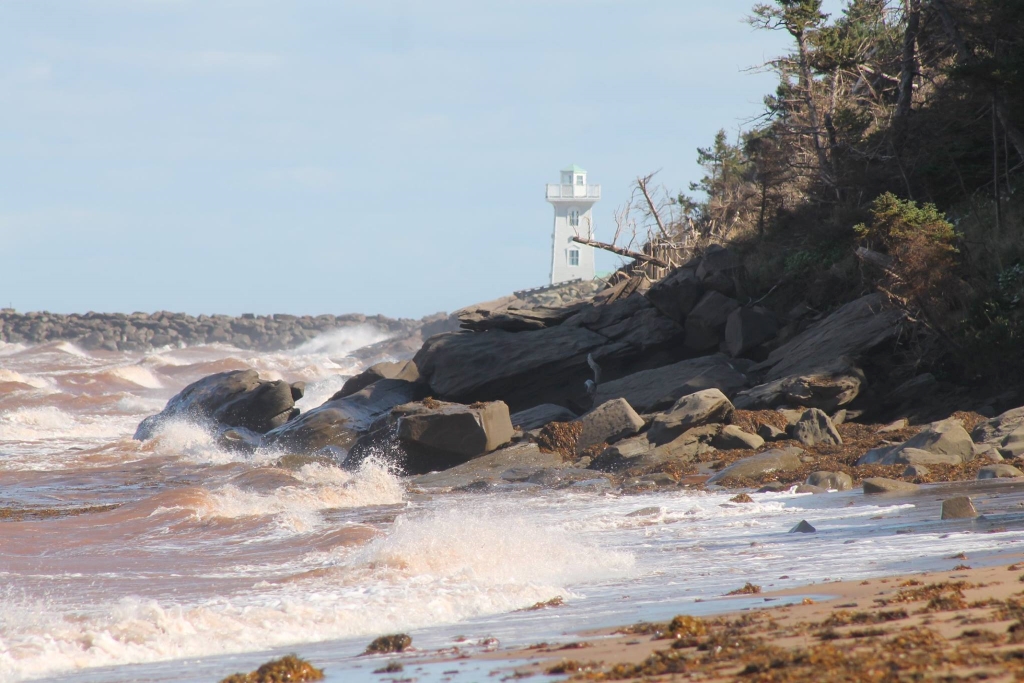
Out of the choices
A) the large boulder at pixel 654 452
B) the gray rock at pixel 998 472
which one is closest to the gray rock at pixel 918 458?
the gray rock at pixel 998 472

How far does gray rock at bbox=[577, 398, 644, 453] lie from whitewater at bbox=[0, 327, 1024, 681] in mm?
Answer: 2463

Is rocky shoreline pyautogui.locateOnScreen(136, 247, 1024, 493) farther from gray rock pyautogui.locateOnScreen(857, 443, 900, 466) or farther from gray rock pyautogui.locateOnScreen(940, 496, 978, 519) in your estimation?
gray rock pyautogui.locateOnScreen(940, 496, 978, 519)

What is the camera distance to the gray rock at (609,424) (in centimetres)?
1566

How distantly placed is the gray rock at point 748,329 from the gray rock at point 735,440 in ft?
14.1

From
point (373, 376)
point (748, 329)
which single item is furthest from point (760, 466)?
point (373, 376)

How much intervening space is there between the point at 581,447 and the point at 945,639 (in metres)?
12.0

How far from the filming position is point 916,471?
35.0ft

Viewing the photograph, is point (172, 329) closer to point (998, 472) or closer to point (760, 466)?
point (760, 466)

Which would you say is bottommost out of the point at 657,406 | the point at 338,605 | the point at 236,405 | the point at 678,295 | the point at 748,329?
the point at 338,605

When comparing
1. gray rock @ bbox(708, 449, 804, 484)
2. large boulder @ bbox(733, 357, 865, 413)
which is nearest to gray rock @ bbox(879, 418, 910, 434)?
large boulder @ bbox(733, 357, 865, 413)

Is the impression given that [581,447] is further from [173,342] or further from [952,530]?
[173,342]

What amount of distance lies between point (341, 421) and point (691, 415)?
836 centimetres

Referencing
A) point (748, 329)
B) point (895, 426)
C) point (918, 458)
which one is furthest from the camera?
point (748, 329)

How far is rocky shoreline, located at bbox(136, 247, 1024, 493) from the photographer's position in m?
12.5
